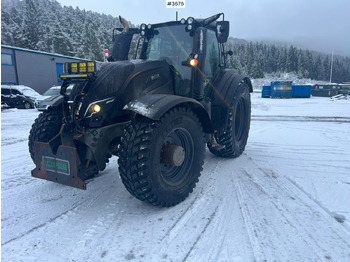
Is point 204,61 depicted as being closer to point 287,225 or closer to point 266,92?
point 287,225

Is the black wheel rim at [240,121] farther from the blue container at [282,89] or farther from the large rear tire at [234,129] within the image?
the blue container at [282,89]

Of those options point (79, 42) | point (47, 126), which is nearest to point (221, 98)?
point (47, 126)

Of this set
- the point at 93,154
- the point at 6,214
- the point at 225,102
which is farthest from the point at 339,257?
the point at 6,214

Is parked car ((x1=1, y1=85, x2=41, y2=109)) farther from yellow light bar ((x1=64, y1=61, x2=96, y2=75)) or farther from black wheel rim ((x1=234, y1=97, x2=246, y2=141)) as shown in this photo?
yellow light bar ((x1=64, y1=61, x2=96, y2=75))

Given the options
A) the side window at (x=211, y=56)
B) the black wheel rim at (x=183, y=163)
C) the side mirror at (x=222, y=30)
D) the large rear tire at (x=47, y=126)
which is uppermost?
the side mirror at (x=222, y=30)

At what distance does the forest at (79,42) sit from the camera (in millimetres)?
50469

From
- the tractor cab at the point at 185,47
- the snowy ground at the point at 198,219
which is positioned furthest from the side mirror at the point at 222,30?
the snowy ground at the point at 198,219

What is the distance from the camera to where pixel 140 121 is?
116 inches

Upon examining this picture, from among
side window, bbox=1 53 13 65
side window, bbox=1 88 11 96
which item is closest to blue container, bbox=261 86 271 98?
side window, bbox=1 88 11 96

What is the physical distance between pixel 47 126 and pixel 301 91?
2968cm

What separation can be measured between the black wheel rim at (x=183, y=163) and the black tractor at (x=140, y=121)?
0.04ft

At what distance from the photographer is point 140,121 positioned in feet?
9.68

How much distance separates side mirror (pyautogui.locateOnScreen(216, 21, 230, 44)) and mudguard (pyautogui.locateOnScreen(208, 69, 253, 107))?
0.68 meters

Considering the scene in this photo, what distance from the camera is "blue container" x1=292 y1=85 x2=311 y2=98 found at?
28.0 m
